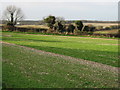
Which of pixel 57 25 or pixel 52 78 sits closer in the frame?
pixel 52 78

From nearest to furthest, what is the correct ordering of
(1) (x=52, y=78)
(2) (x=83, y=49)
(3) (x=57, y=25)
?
(1) (x=52, y=78), (2) (x=83, y=49), (3) (x=57, y=25)

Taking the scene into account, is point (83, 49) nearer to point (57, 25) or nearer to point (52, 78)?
point (52, 78)

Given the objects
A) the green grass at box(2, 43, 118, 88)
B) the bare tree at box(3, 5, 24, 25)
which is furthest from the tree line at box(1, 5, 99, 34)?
the green grass at box(2, 43, 118, 88)

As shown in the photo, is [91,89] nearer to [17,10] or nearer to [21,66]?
[21,66]

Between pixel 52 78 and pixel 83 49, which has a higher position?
pixel 52 78

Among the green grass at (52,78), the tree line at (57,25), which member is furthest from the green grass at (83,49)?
the tree line at (57,25)

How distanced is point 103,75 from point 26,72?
345 cm

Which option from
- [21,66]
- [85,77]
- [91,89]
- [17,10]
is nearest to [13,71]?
[21,66]

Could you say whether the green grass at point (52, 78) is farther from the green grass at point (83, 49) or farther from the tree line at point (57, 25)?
the tree line at point (57, 25)

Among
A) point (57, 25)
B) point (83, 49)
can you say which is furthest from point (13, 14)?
point (83, 49)

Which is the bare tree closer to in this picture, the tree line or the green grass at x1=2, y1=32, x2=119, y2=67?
the tree line

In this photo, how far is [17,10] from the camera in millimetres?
76312

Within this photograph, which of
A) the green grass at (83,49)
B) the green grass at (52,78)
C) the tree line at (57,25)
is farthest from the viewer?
the tree line at (57,25)

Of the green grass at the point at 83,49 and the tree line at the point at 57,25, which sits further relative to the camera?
the tree line at the point at 57,25
